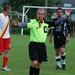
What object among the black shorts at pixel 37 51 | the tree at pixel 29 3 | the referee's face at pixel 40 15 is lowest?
the tree at pixel 29 3

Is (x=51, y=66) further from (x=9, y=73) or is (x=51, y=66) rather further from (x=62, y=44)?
(x=9, y=73)

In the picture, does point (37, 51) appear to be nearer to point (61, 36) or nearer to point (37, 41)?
point (37, 41)

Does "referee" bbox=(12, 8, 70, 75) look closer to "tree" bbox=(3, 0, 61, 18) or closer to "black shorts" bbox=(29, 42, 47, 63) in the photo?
"black shorts" bbox=(29, 42, 47, 63)

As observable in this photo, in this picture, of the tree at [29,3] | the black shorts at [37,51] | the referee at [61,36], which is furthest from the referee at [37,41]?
the tree at [29,3]

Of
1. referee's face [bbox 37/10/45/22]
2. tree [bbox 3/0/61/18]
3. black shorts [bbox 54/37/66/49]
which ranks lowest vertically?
tree [bbox 3/0/61/18]

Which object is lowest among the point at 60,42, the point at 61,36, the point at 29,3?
the point at 29,3

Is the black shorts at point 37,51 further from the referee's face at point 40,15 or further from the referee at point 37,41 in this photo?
the referee's face at point 40,15

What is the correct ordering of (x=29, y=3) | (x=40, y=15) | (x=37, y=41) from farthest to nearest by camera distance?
(x=29, y=3) → (x=37, y=41) → (x=40, y=15)

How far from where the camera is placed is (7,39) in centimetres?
1222

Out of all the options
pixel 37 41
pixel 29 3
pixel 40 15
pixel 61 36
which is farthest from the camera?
pixel 29 3

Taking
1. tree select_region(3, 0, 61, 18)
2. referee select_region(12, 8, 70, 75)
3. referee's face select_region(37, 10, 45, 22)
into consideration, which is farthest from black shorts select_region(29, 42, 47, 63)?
tree select_region(3, 0, 61, 18)

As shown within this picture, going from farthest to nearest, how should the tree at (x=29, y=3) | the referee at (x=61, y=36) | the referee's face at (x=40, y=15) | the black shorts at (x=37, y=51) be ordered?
the tree at (x=29, y=3) < the referee at (x=61, y=36) < the black shorts at (x=37, y=51) < the referee's face at (x=40, y=15)

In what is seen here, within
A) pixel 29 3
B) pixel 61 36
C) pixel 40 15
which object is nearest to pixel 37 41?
pixel 40 15

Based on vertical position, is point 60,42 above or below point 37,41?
below
